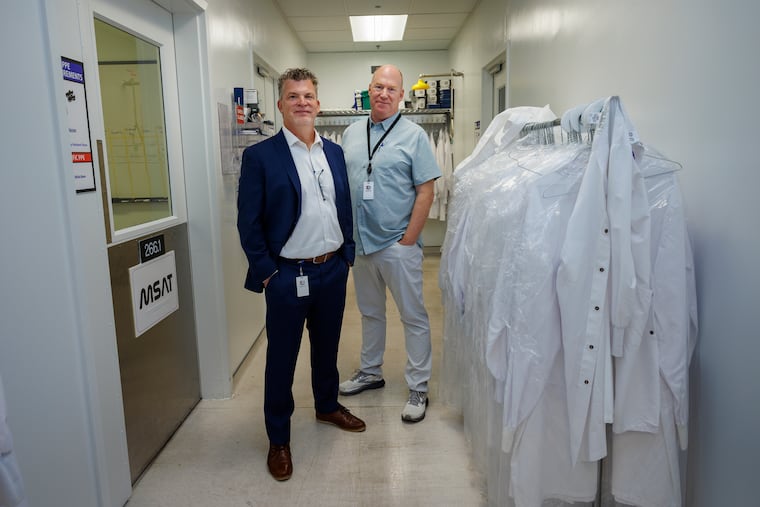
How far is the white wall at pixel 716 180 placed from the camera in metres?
1.35

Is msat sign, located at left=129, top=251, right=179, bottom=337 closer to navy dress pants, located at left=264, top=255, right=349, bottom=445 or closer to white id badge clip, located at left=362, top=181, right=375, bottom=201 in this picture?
navy dress pants, located at left=264, top=255, right=349, bottom=445

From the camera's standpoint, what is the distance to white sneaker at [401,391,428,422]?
2.66 m

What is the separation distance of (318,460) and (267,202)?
3.73 feet

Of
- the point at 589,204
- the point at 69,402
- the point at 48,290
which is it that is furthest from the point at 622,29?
the point at 69,402

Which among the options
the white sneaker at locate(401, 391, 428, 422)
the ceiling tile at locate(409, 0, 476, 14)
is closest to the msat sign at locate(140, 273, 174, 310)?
the white sneaker at locate(401, 391, 428, 422)

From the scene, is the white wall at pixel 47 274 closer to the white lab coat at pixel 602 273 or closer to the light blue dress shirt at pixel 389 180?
the light blue dress shirt at pixel 389 180

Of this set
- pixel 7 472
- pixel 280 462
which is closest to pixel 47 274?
pixel 7 472

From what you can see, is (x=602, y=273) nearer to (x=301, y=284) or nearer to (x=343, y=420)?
(x=301, y=284)

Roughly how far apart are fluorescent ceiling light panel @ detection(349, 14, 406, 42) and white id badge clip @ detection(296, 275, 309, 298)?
3.96 m

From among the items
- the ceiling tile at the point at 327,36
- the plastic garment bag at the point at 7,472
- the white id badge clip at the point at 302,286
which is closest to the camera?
the plastic garment bag at the point at 7,472

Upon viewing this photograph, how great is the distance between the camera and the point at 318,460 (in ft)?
7.67

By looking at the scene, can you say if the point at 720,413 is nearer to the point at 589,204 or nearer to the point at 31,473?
the point at 589,204

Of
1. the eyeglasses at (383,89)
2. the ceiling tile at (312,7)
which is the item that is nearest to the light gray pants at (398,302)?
Result: the eyeglasses at (383,89)

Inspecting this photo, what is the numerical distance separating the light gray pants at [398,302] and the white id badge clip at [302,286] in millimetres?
580
